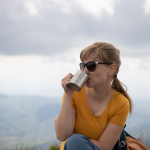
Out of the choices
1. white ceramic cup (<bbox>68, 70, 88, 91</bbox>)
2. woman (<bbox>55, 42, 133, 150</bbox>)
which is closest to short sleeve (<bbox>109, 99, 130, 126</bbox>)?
woman (<bbox>55, 42, 133, 150</bbox>)

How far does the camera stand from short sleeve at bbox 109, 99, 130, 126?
115 inches

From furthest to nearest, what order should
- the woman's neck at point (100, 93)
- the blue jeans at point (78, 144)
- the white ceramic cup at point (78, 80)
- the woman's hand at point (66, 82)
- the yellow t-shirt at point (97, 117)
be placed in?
the woman's neck at point (100, 93) < the yellow t-shirt at point (97, 117) < the woman's hand at point (66, 82) < the white ceramic cup at point (78, 80) < the blue jeans at point (78, 144)

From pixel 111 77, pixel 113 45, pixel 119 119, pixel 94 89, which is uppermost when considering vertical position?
pixel 113 45

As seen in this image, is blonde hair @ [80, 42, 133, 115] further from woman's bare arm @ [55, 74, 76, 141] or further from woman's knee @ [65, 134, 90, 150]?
woman's knee @ [65, 134, 90, 150]

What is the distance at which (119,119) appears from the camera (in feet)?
9.57

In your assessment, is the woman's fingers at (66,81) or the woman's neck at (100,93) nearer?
the woman's fingers at (66,81)

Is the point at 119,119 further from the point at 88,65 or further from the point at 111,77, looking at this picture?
the point at 88,65

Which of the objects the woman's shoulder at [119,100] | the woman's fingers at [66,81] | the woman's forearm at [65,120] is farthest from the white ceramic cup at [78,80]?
the woman's shoulder at [119,100]

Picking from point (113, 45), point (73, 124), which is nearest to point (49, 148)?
point (73, 124)

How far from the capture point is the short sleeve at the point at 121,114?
2.91 meters

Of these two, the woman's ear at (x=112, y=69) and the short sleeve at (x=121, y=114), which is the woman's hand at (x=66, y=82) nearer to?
the woman's ear at (x=112, y=69)

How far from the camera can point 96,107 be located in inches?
123

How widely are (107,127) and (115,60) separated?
107 centimetres

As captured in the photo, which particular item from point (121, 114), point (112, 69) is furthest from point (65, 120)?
point (112, 69)
